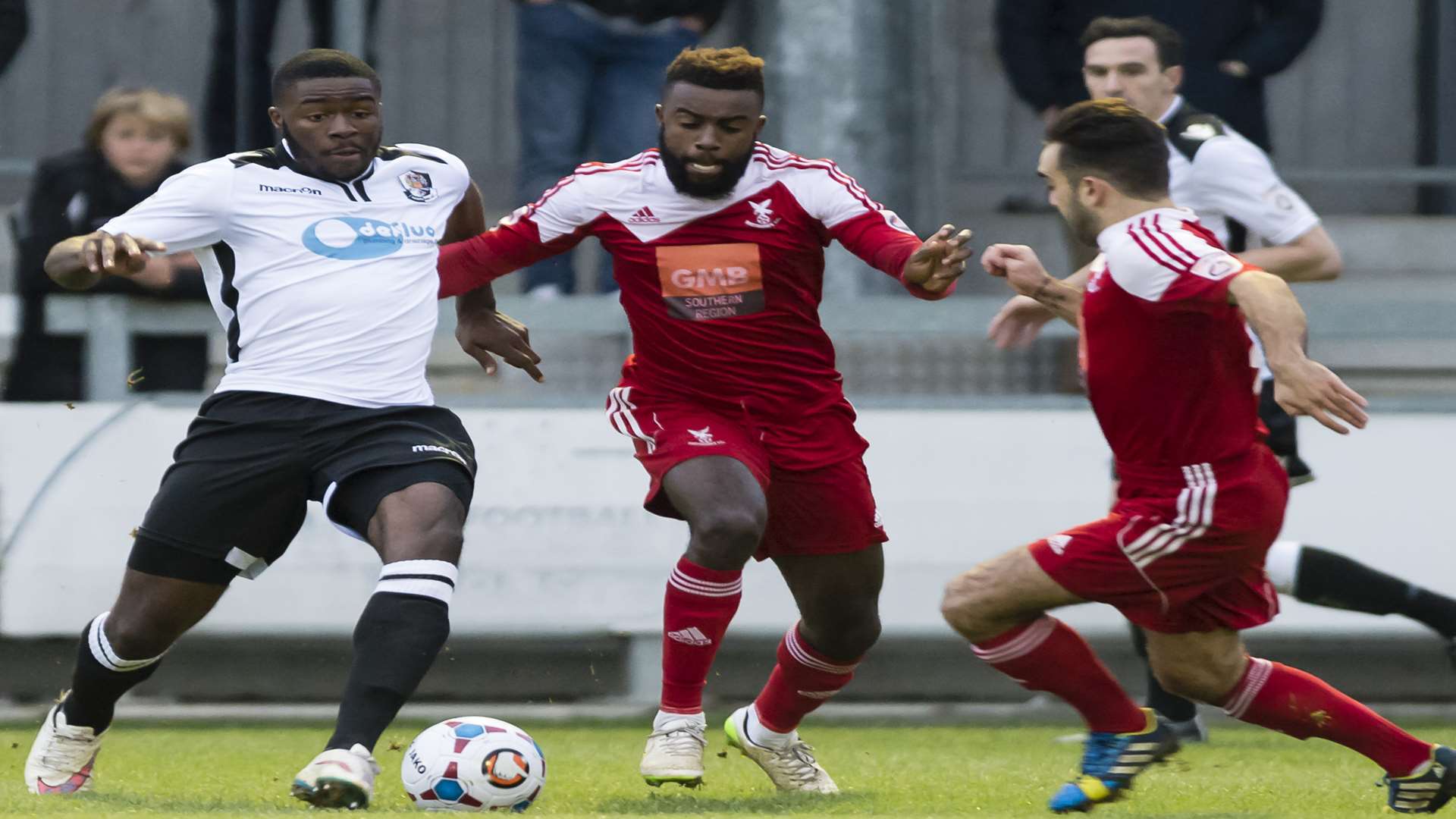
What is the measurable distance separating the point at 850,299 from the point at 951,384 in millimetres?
1006

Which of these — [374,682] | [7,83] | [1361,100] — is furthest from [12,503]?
[1361,100]

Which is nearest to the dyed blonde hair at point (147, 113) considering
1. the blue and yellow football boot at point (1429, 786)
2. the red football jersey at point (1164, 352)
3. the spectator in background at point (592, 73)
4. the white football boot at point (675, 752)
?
the spectator in background at point (592, 73)

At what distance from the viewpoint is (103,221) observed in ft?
26.1

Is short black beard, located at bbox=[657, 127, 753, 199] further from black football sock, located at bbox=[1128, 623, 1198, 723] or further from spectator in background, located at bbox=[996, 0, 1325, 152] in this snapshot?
spectator in background, located at bbox=[996, 0, 1325, 152]

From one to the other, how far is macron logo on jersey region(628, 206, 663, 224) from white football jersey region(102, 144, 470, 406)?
58 cm

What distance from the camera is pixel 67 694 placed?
5.83 metres

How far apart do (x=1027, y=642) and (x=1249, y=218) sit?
2025 mm

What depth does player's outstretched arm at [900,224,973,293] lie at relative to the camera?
5.39 metres

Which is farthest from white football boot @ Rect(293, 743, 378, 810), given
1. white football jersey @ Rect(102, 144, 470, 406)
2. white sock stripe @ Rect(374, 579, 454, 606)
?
white football jersey @ Rect(102, 144, 470, 406)

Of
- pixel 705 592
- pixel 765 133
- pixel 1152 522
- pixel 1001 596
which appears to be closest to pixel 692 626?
pixel 705 592

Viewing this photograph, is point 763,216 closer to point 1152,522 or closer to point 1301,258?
point 1152,522

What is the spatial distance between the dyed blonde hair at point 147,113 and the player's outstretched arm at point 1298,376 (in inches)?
184

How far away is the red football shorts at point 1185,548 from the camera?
16.8 ft

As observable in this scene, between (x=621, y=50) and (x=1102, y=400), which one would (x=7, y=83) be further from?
A: (x=1102, y=400)
